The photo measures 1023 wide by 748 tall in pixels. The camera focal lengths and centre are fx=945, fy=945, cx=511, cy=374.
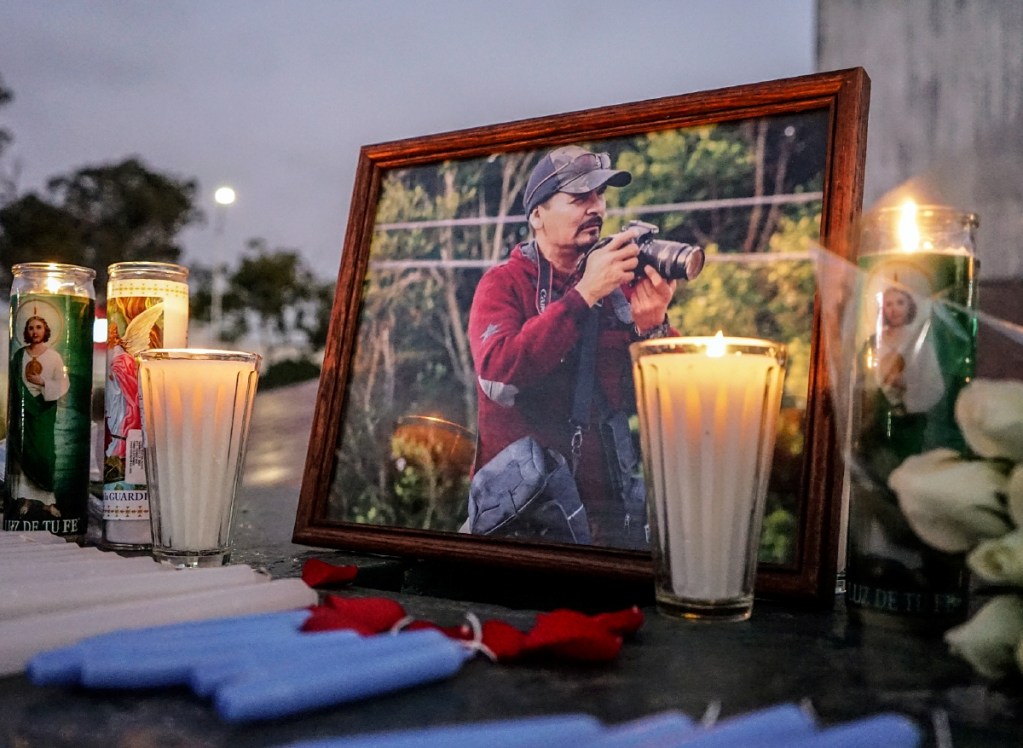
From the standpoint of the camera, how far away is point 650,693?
0.52 metres

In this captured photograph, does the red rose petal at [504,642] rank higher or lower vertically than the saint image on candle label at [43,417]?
lower

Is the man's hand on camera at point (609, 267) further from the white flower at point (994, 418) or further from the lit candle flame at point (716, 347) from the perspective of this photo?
the white flower at point (994, 418)

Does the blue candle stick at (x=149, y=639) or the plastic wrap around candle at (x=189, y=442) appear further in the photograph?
the plastic wrap around candle at (x=189, y=442)

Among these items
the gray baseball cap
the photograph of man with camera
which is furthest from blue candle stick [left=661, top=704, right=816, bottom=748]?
the gray baseball cap

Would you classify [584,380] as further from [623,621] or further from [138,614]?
[138,614]

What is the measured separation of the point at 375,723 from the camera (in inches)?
17.9

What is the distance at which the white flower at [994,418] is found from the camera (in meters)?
0.52

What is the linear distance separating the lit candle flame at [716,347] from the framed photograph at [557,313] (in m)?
0.15

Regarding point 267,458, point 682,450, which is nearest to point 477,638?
point 682,450

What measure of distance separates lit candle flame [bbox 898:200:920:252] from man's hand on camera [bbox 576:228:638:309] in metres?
0.26

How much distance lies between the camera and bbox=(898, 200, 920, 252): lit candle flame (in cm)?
70

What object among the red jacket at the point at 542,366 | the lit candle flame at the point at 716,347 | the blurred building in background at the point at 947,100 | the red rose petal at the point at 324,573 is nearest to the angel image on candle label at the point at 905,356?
the lit candle flame at the point at 716,347

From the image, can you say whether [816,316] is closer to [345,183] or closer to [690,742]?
[690,742]

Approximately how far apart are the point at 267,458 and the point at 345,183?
79 cm
